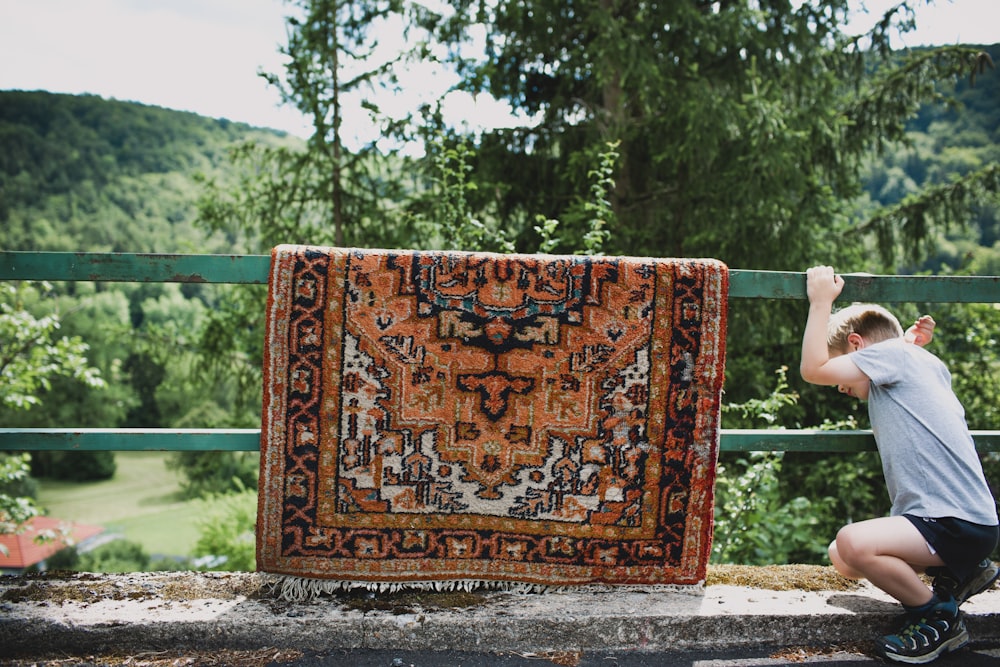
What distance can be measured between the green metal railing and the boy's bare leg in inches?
18.4

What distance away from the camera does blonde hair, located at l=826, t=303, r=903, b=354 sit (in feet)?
8.27

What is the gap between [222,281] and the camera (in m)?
2.45

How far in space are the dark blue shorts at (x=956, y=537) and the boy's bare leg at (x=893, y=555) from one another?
0.02 metres

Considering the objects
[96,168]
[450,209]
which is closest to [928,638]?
[450,209]

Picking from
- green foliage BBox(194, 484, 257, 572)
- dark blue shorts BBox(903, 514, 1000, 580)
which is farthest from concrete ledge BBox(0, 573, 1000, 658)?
green foliage BBox(194, 484, 257, 572)

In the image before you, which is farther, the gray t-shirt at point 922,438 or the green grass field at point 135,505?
the green grass field at point 135,505

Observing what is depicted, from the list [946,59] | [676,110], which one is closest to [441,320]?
[676,110]

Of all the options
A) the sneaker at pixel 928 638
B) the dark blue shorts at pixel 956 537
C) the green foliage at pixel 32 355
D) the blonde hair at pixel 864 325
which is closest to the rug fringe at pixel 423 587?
the sneaker at pixel 928 638

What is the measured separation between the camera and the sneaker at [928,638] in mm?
2322

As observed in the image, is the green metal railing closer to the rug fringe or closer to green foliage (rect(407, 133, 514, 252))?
the rug fringe

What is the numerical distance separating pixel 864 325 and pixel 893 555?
76cm

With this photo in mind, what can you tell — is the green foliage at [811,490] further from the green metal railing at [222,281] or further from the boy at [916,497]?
the boy at [916,497]

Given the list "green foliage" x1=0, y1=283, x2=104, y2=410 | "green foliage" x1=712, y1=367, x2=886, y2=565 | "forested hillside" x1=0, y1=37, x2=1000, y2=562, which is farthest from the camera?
"green foliage" x1=0, y1=283, x2=104, y2=410

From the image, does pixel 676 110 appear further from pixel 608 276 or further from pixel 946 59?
pixel 608 276
